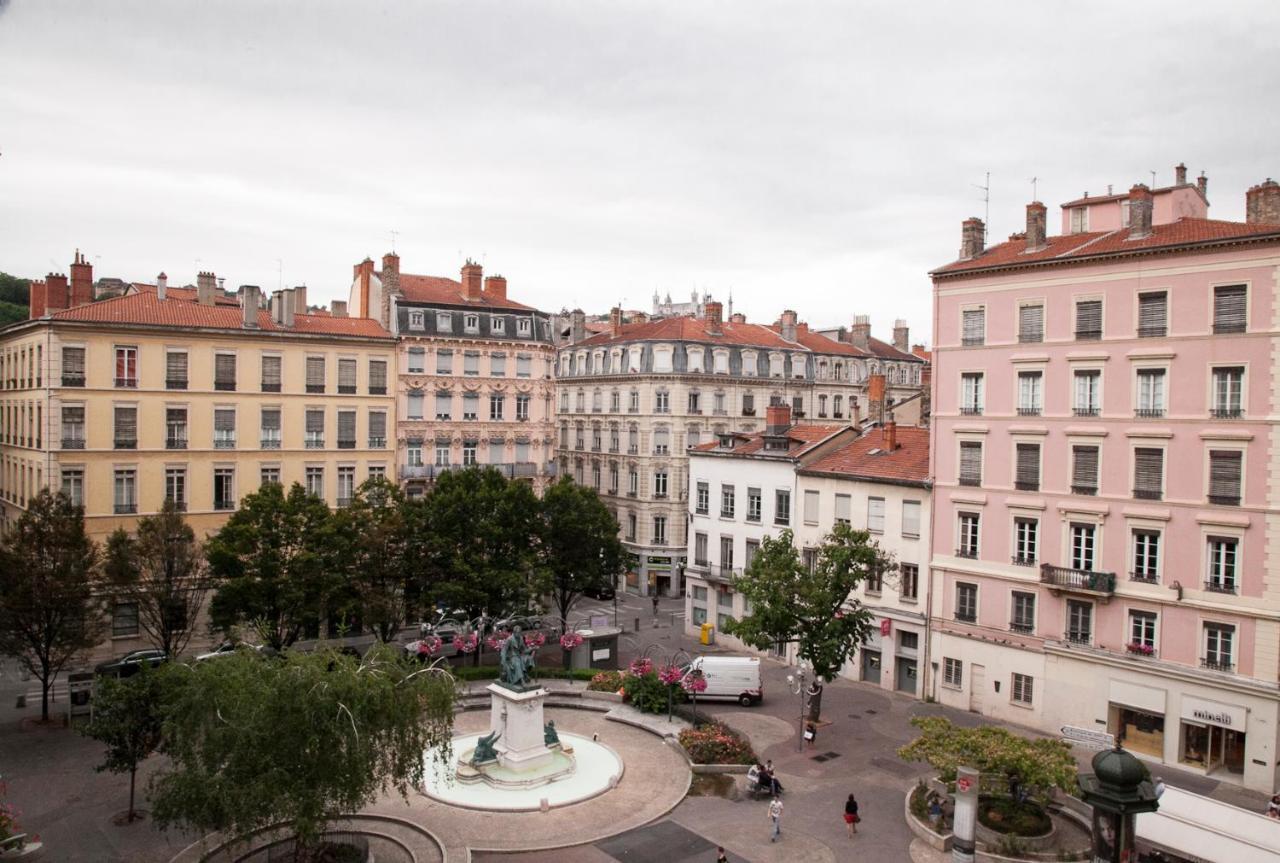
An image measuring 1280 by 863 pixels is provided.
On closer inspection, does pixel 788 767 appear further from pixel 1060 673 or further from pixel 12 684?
pixel 12 684

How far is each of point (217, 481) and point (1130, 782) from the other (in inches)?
1802

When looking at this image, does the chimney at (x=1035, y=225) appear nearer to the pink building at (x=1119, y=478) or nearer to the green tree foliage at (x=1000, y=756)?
the pink building at (x=1119, y=478)

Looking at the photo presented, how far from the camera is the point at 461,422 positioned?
57.1 meters

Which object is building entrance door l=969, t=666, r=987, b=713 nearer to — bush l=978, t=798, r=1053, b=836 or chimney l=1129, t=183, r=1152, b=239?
bush l=978, t=798, r=1053, b=836

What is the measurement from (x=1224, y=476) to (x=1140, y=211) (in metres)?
10.5

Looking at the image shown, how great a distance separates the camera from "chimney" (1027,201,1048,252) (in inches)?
1559

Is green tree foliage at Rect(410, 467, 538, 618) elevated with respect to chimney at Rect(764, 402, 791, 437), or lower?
lower

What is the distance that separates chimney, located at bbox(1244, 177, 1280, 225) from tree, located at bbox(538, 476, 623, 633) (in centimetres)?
3201

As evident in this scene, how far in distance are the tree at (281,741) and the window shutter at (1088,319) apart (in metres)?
28.2

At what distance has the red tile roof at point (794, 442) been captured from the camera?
4856 centimetres

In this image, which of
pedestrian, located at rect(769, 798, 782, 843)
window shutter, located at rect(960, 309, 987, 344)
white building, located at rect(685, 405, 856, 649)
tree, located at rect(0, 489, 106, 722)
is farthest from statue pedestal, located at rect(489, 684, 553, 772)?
window shutter, located at rect(960, 309, 987, 344)

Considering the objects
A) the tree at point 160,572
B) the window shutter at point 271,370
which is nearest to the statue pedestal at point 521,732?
the tree at point 160,572

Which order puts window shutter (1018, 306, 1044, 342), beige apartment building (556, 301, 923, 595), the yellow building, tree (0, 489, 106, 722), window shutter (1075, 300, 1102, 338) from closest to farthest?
1. tree (0, 489, 106, 722)
2. window shutter (1075, 300, 1102, 338)
3. window shutter (1018, 306, 1044, 342)
4. the yellow building
5. beige apartment building (556, 301, 923, 595)

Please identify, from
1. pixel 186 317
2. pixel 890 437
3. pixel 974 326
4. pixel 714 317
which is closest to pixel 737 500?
pixel 890 437
